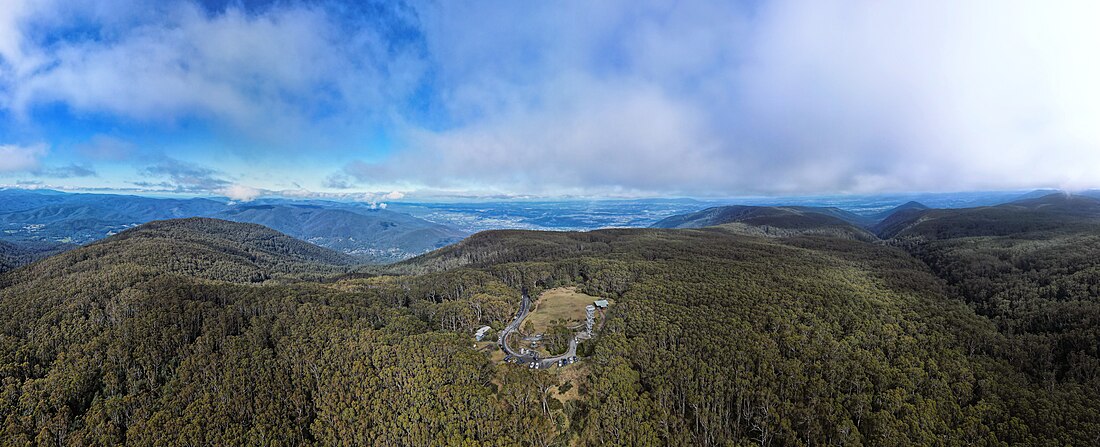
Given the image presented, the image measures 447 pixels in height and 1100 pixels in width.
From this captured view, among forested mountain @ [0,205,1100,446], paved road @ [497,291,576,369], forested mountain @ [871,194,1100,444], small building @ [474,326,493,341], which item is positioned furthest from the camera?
small building @ [474,326,493,341]

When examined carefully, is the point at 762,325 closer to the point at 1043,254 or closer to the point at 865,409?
the point at 865,409

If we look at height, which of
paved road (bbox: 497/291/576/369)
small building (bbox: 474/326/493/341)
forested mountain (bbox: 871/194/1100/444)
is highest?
forested mountain (bbox: 871/194/1100/444)

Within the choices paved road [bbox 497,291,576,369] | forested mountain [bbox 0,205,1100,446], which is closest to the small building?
forested mountain [bbox 0,205,1100,446]

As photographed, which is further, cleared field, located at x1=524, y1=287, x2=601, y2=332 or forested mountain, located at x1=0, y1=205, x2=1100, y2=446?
cleared field, located at x1=524, y1=287, x2=601, y2=332

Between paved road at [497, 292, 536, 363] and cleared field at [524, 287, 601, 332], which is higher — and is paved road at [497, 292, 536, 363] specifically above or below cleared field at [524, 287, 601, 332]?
below

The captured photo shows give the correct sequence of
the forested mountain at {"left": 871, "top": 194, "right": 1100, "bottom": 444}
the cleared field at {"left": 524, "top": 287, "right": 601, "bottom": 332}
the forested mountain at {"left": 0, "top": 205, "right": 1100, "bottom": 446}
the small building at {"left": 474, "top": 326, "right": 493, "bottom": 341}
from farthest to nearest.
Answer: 1. the cleared field at {"left": 524, "top": 287, "right": 601, "bottom": 332}
2. the small building at {"left": 474, "top": 326, "right": 493, "bottom": 341}
3. the forested mountain at {"left": 871, "top": 194, "right": 1100, "bottom": 444}
4. the forested mountain at {"left": 0, "top": 205, "right": 1100, "bottom": 446}

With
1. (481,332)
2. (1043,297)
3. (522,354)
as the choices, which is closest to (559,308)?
(481,332)

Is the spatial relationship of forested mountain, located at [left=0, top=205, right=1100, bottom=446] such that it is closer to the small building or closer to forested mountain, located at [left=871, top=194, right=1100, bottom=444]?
forested mountain, located at [left=871, top=194, right=1100, bottom=444]

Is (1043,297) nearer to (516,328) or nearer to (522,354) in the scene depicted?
(522,354)
